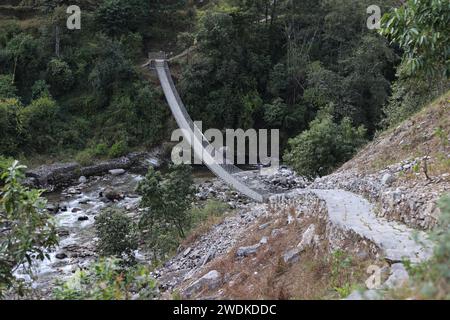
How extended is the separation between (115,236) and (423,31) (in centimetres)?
712

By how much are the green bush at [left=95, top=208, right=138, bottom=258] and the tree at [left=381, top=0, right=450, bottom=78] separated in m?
6.75

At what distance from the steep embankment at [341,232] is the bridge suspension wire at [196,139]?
459cm

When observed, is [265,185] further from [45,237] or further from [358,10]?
[45,237]

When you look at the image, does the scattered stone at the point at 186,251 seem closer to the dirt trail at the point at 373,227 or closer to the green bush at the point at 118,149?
the dirt trail at the point at 373,227

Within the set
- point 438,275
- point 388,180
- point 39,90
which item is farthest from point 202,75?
point 438,275

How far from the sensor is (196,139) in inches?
697

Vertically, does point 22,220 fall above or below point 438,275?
below

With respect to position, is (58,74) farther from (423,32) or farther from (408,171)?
(423,32)

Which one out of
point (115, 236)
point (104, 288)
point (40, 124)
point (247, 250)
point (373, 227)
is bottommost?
point (115, 236)

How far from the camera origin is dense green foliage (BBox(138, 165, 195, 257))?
10508mm

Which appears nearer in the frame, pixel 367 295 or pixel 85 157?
pixel 367 295
